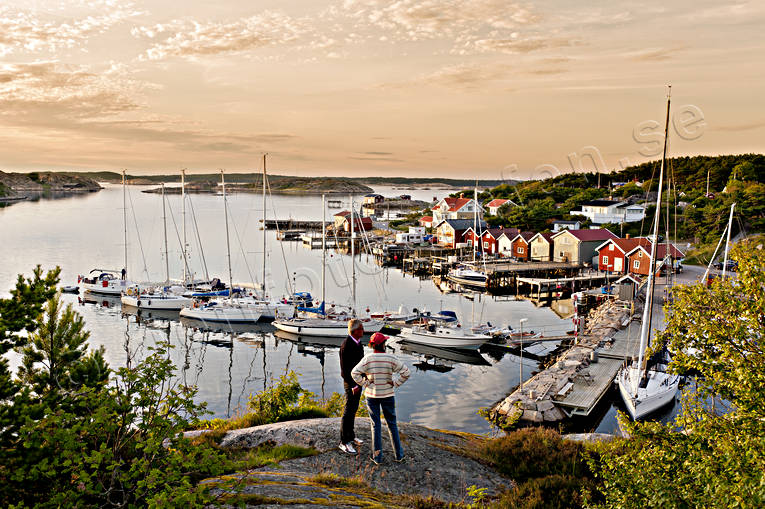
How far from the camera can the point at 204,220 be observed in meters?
150

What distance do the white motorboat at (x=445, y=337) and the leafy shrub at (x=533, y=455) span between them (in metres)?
24.1

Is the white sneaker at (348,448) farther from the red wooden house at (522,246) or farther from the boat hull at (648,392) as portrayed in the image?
the red wooden house at (522,246)

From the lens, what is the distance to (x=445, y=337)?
35.9 m

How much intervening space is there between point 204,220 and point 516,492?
494 feet

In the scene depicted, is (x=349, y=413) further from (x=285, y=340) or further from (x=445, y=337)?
(x=285, y=340)

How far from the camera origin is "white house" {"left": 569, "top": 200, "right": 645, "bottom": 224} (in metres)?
86.2

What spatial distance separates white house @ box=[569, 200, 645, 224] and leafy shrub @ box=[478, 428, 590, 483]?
267 ft

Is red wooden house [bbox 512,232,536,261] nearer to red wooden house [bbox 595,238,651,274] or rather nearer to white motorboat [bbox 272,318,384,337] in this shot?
red wooden house [bbox 595,238,651,274]

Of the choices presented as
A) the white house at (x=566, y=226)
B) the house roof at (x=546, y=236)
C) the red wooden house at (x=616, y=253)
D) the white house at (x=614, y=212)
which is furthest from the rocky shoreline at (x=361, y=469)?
the white house at (x=614, y=212)

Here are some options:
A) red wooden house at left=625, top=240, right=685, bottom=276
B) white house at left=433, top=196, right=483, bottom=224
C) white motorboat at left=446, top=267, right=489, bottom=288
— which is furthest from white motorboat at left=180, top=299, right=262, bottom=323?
white house at left=433, top=196, right=483, bottom=224

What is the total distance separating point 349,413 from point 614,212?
Answer: 87.1 metres

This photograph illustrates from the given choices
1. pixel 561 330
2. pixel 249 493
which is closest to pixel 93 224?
pixel 561 330

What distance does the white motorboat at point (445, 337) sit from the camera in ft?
117

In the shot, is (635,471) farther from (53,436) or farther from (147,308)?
(147,308)
